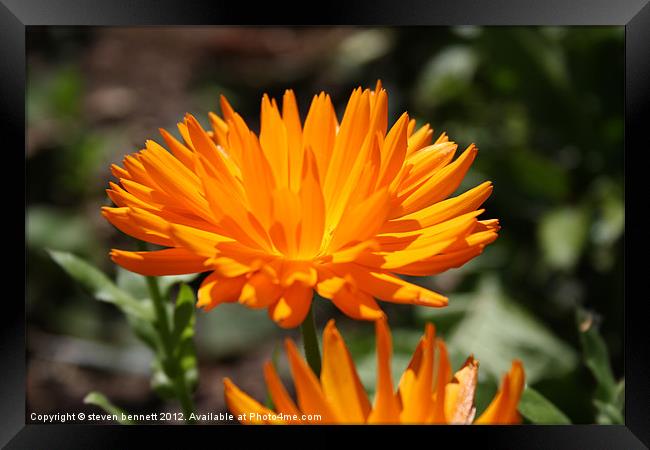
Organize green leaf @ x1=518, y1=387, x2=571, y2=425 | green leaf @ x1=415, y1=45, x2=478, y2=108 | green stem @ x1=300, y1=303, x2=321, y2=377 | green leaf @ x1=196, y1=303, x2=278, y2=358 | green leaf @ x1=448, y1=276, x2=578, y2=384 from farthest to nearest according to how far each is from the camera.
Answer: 1. green leaf @ x1=415, y1=45, x2=478, y2=108
2. green leaf @ x1=196, y1=303, x2=278, y2=358
3. green leaf @ x1=448, y1=276, x2=578, y2=384
4. green leaf @ x1=518, y1=387, x2=571, y2=425
5. green stem @ x1=300, y1=303, x2=321, y2=377

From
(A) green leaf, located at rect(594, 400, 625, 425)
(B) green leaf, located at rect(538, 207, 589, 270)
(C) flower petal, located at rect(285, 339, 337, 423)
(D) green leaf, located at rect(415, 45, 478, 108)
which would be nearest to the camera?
(C) flower petal, located at rect(285, 339, 337, 423)

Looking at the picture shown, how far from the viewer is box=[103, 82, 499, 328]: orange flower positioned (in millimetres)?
962

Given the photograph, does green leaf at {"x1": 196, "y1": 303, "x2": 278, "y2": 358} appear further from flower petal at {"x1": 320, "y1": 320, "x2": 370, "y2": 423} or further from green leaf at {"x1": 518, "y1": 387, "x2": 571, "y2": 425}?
flower petal at {"x1": 320, "y1": 320, "x2": 370, "y2": 423}

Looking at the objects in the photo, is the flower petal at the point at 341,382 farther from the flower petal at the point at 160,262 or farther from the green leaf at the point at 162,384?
the green leaf at the point at 162,384

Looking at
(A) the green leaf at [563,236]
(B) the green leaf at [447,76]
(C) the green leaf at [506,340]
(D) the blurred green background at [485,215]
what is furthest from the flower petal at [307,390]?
(B) the green leaf at [447,76]

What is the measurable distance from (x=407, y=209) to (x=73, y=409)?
1357 millimetres

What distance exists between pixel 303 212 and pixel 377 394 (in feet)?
0.83

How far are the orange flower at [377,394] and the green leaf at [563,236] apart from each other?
1193mm

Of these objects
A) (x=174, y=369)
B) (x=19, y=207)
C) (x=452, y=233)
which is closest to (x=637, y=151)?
(x=452, y=233)

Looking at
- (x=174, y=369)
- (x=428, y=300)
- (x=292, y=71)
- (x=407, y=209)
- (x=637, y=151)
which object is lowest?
(x=174, y=369)

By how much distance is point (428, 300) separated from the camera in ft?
3.03

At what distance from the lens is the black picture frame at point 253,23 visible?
128 centimetres

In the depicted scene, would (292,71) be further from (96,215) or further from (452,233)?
(452,233)

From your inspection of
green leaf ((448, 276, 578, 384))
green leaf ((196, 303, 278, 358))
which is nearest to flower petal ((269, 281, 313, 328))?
green leaf ((448, 276, 578, 384))
